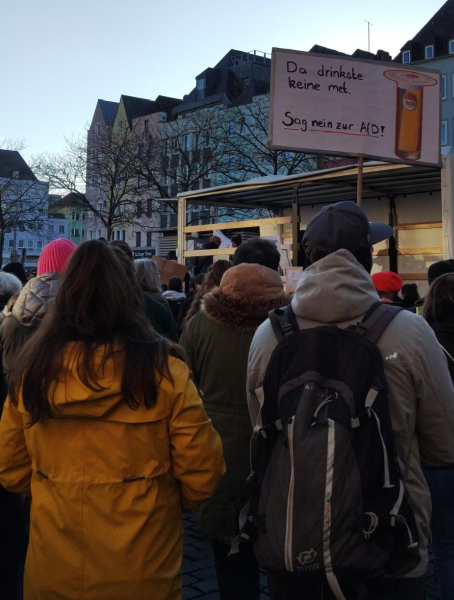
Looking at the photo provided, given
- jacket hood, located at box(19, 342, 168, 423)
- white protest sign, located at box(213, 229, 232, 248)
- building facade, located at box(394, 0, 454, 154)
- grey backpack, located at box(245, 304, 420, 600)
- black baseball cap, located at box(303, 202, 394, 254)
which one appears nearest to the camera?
grey backpack, located at box(245, 304, 420, 600)

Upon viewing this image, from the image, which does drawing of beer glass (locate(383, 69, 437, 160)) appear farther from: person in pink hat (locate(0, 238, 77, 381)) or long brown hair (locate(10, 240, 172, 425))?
long brown hair (locate(10, 240, 172, 425))

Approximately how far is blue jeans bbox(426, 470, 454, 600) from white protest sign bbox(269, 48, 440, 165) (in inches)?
136

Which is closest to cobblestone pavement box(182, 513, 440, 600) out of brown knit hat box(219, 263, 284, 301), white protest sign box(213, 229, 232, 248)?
brown knit hat box(219, 263, 284, 301)

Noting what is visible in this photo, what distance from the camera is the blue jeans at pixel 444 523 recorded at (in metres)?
3.91

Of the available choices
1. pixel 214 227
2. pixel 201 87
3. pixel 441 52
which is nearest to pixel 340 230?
pixel 214 227

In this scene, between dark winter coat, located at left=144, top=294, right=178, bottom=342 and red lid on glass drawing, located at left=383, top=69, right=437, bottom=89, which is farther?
red lid on glass drawing, located at left=383, top=69, right=437, bottom=89

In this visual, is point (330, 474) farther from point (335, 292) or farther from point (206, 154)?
point (206, 154)

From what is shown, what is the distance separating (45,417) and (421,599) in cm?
135

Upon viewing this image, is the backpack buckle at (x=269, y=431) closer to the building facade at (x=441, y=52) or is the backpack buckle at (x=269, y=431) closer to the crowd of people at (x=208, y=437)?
the crowd of people at (x=208, y=437)

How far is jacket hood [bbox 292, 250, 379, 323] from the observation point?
262cm

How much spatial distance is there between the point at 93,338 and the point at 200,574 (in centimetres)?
303

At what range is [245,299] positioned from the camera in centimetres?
385

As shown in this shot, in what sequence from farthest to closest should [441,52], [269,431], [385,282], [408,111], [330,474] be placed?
[441,52]
[408,111]
[385,282]
[269,431]
[330,474]

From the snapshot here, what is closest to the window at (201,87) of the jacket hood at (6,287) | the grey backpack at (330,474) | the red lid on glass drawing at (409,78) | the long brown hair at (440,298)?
the red lid on glass drawing at (409,78)
